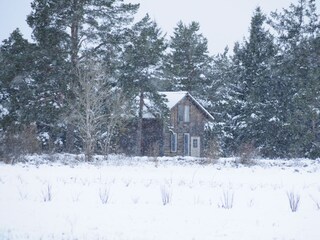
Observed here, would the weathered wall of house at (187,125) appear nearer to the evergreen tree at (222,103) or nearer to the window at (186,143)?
the window at (186,143)

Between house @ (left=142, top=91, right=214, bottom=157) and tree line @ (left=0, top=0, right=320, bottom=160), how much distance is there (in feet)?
7.30

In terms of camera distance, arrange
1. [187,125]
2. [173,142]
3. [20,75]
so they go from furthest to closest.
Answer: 1. [187,125]
2. [173,142]
3. [20,75]

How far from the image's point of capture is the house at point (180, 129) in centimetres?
3897

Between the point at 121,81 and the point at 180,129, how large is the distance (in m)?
9.80

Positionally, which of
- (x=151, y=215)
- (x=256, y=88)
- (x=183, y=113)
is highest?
(x=256, y=88)

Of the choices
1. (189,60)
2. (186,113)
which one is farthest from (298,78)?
(189,60)

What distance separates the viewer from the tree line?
28266 mm

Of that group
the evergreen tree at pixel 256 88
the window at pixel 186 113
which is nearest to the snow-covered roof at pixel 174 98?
the window at pixel 186 113

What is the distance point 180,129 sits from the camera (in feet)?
134

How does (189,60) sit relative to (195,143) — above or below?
above

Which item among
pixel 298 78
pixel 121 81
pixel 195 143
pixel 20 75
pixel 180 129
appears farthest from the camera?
pixel 195 143

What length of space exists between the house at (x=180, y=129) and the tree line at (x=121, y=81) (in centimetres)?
222

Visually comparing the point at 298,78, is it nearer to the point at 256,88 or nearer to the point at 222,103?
the point at 256,88

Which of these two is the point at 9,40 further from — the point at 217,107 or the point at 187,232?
the point at 187,232
